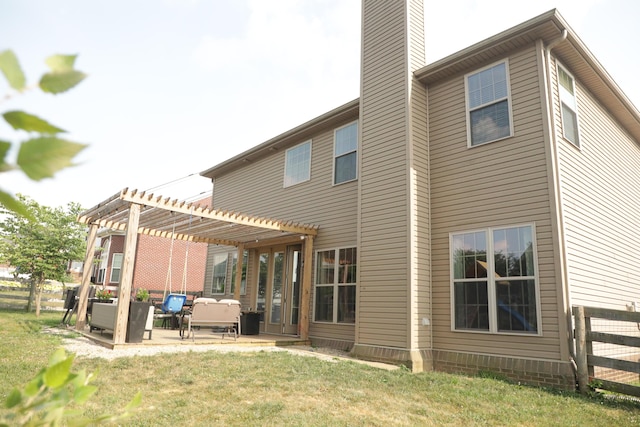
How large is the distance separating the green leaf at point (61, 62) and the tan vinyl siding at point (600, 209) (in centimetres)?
754

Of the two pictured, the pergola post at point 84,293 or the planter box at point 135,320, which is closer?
the planter box at point 135,320

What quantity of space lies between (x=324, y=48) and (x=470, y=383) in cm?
874

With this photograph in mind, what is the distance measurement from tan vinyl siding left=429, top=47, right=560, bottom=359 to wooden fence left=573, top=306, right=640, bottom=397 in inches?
A: 13.6

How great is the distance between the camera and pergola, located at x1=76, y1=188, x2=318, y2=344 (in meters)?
7.72

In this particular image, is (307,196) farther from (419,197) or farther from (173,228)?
(419,197)

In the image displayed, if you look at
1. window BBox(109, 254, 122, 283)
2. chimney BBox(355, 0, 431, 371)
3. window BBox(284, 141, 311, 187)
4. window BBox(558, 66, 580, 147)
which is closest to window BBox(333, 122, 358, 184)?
chimney BBox(355, 0, 431, 371)

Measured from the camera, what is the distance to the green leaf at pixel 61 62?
19.6 inches

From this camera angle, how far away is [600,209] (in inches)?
336

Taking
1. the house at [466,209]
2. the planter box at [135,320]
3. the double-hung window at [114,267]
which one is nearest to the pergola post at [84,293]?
the house at [466,209]

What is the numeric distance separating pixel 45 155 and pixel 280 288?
1157 centimetres

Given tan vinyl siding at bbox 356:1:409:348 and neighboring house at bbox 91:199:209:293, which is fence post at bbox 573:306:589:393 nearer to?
tan vinyl siding at bbox 356:1:409:348

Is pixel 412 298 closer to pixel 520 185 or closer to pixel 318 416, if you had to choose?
pixel 520 185

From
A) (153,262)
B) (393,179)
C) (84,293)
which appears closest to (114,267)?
(153,262)

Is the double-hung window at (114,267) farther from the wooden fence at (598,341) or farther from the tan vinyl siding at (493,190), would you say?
the wooden fence at (598,341)
